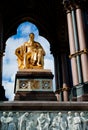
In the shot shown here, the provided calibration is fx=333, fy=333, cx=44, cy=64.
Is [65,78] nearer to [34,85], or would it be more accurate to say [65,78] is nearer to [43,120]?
[34,85]

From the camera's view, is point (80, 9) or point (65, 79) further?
point (65, 79)

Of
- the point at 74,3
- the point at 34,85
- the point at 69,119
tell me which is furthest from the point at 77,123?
the point at 74,3

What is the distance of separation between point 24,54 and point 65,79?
4020 millimetres

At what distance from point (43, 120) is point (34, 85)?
365 cm

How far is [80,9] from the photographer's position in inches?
682

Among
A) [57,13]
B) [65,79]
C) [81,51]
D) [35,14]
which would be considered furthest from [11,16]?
[81,51]

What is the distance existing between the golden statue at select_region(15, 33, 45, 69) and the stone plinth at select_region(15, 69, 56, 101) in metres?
0.94

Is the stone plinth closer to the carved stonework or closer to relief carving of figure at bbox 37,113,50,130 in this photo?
the carved stonework

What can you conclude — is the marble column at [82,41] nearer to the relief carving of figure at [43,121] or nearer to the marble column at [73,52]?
the marble column at [73,52]

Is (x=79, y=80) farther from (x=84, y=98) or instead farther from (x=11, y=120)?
(x=11, y=120)

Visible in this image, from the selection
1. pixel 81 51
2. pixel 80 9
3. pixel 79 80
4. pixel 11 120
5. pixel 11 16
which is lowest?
pixel 11 120

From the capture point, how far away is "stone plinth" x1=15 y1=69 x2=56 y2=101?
15484mm

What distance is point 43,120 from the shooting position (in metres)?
12.6

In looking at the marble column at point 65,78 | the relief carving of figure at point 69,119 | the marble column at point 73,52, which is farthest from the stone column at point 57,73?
the relief carving of figure at point 69,119
